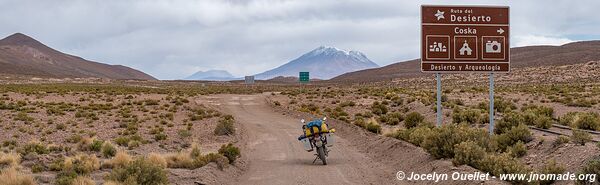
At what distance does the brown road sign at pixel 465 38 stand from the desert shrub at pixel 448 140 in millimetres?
3962

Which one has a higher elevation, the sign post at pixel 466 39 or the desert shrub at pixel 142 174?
the sign post at pixel 466 39

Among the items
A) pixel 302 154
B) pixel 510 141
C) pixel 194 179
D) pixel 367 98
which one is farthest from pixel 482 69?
pixel 367 98

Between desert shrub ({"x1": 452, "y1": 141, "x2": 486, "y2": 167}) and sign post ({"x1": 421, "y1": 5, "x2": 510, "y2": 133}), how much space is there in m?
5.69

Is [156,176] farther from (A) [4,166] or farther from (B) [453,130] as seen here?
(B) [453,130]

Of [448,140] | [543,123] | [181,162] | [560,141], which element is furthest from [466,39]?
[181,162]

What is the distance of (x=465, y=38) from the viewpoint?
1894 cm

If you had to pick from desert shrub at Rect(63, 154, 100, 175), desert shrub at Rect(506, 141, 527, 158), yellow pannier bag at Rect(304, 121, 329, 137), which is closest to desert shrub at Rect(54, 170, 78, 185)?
desert shrub at Rect(63, 154, 100, 175)

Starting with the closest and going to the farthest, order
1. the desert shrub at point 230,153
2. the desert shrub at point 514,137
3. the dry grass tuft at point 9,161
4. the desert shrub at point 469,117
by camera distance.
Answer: the dry grass tuft at point 9,161 → the desert shrub at point 514,137 → the desert shrub at point 230,153 → the desert shrub at point 469,117

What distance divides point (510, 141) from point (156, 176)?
9836 mm

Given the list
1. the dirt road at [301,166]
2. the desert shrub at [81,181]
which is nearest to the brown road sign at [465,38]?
the dirt road at [301,166]

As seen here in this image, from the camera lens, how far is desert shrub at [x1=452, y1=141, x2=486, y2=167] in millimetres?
12844

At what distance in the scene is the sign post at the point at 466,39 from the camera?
18672 millimetres

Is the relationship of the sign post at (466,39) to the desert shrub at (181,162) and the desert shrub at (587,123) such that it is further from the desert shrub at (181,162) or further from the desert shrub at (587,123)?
the desert shrub at (181,162)

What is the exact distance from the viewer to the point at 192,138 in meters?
26.6
